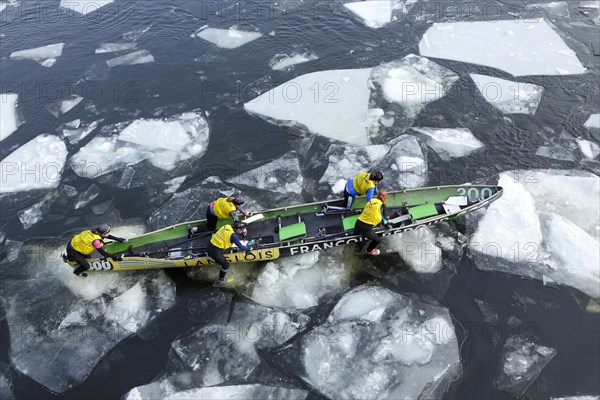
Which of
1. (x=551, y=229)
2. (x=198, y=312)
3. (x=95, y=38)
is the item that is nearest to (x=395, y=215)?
(x=551, y=229)

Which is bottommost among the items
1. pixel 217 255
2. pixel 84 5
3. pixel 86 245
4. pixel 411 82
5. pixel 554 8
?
pixel 217 255

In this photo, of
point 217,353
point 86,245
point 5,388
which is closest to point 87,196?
point 86,245

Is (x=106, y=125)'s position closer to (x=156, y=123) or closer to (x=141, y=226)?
(x=156, y=123)

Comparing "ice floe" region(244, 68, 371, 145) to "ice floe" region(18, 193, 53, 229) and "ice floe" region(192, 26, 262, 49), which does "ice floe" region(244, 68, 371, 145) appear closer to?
"ice floe" region(192, 26, 262, 49)

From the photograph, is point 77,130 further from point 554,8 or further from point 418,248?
point 554,8

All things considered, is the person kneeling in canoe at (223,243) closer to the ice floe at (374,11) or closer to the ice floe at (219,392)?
the ice floe at (219,392)

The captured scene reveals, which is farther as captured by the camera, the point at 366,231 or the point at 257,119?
the point at 257,119

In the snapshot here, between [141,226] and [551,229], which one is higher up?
[551,229]

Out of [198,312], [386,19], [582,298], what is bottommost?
[198,312]

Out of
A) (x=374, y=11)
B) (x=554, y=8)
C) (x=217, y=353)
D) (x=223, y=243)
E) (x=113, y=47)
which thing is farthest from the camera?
(x=374, y=11)
